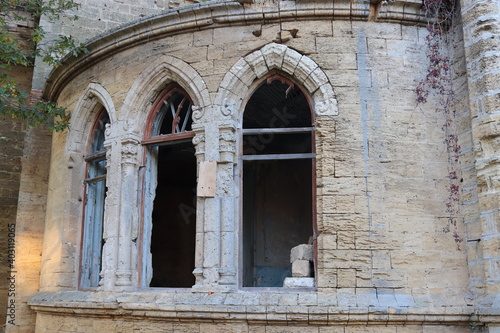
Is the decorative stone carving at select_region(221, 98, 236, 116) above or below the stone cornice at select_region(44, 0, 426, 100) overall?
below

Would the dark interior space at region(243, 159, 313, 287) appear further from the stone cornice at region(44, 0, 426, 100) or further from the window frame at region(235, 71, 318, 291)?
the stone cornice at region(44, 0, 426, 100)

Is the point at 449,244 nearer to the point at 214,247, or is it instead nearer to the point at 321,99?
the point at 321,99

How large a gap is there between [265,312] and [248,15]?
3.28m

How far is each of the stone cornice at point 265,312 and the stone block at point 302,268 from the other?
13.9 inches

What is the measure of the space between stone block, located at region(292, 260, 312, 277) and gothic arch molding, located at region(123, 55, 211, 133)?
1.97m

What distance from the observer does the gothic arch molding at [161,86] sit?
6.46 meters

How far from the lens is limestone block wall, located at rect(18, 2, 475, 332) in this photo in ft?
18.6

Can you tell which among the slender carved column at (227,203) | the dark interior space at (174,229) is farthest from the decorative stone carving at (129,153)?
the dark interior space at (174,229)

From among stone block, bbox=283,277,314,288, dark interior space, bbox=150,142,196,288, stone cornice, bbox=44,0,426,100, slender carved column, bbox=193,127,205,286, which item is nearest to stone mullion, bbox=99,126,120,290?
slender carved column, bbox=193,127,205,286

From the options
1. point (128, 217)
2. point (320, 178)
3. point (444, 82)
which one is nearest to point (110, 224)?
point (128, 217)

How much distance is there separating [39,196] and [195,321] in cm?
438

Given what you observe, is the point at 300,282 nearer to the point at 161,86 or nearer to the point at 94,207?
the point at 161,86

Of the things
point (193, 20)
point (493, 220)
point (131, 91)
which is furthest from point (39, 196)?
point (493, 220)

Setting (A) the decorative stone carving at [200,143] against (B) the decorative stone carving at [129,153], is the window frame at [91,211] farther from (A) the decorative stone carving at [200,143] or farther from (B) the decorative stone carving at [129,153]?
(A) the decorative stone carving at [200,143]
